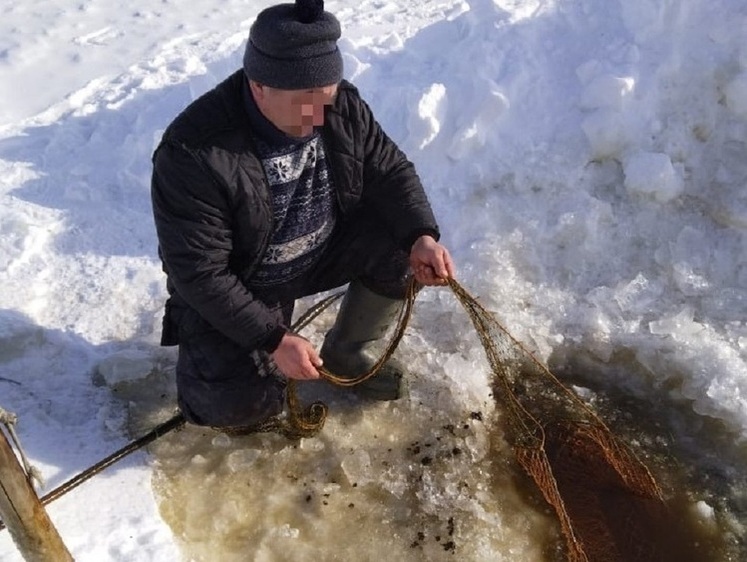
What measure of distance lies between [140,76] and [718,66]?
3.75 meters

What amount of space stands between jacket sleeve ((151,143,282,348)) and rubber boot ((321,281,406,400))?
2.13 feet

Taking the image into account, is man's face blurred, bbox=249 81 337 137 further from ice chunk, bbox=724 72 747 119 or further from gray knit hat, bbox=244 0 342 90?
ice chunk, bbox=724 72 747 119

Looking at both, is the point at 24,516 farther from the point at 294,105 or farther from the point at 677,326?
the point at 677,326

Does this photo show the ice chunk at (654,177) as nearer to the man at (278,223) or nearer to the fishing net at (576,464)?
the fishing net at (576,464)

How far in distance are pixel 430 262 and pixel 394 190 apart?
1.18 ft

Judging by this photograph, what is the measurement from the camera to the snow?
3131mm

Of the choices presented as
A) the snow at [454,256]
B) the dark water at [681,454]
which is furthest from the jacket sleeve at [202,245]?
the dark water at [681,454]

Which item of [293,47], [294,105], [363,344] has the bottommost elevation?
[363,344]

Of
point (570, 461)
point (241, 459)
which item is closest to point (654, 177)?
point (570, 461)

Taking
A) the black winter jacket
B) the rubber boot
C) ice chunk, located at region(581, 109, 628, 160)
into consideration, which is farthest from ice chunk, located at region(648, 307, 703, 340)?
the black winter jacket

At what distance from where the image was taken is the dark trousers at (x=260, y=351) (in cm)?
302

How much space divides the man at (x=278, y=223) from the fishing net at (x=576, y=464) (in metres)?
0.20

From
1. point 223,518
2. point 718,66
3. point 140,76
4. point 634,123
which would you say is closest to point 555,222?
point 634,123

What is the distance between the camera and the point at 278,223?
2824mm
